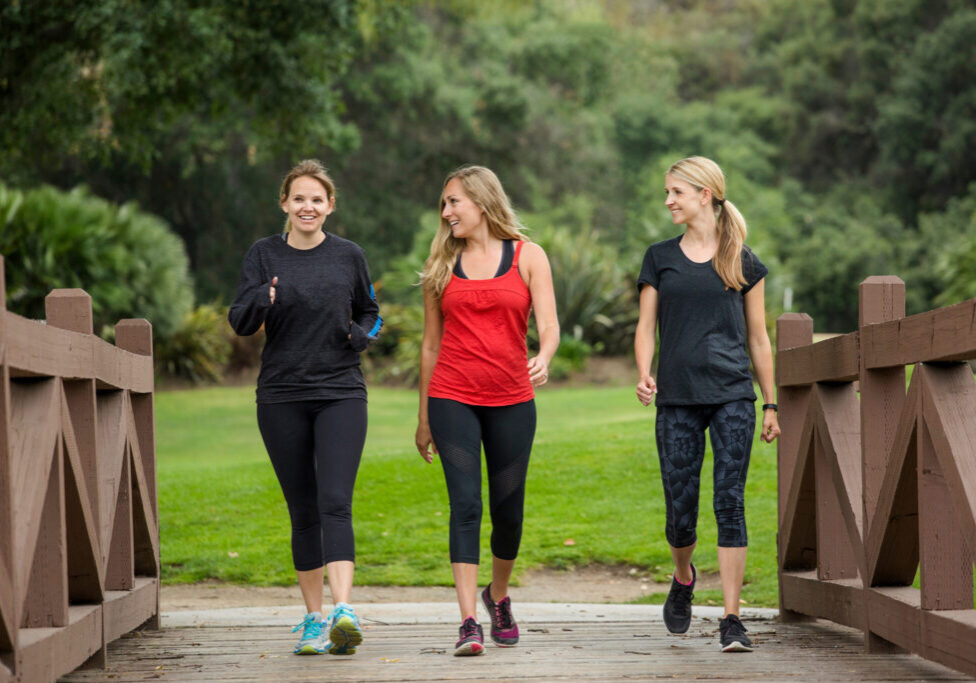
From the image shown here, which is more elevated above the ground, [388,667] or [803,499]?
[803,499]

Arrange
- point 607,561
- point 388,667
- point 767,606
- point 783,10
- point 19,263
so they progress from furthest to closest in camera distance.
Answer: point 783,10 → point 19,263 → point 607,561 → point 767,606 → point 388,667

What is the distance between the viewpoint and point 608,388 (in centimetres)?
1939

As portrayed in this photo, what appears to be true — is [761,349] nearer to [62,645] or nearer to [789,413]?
[789,413]

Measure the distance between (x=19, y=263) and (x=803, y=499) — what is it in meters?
15.9

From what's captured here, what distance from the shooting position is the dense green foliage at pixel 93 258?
1911cm

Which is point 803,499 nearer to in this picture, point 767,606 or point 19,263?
point 767,606

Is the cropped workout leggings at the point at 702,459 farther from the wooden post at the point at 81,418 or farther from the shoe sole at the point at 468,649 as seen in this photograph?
the wooden post at the point at 81,418

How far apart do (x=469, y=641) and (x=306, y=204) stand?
1844 mm

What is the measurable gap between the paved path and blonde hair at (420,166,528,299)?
1.47 metres

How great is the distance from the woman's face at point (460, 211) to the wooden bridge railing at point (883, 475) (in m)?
1.52

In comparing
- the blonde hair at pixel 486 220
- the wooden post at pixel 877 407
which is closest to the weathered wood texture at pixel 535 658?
the wooden post at pixel 877 407

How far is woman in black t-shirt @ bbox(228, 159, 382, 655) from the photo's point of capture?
199 inches

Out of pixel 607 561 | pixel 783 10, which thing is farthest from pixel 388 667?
pixel 783 10

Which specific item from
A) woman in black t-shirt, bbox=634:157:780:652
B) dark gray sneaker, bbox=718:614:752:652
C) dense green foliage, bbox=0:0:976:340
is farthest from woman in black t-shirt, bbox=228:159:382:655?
dense green foliage, bbox=0:0:976:340
